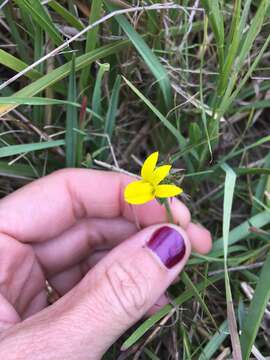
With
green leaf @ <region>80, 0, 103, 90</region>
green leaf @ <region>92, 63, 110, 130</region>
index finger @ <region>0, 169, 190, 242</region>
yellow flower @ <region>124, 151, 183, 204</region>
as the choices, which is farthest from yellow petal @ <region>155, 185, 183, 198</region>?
green leaf @ <region>80, 0, 103, 90</region>

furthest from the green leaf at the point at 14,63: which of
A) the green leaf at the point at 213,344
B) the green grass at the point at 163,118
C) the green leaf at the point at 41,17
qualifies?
the green leaf at the point at 213,344

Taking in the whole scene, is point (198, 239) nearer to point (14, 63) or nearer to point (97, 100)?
point (97, 100)

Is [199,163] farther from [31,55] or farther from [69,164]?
[31,55]

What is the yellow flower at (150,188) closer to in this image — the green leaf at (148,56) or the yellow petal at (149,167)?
the yellow petal at (149,167)

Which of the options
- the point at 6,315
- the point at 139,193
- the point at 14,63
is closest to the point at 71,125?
the point at 14,63

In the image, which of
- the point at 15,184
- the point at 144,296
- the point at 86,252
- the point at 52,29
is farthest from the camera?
the point at 15,184

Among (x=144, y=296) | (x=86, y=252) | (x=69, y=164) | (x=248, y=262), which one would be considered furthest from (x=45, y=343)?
(x=248, y=262)
